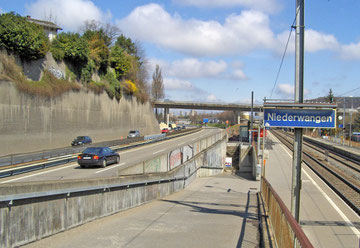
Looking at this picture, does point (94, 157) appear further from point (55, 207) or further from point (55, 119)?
point (55, 207)

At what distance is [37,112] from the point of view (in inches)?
1291

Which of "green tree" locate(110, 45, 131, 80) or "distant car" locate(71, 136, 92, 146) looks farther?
"green tree" locate(110, 45, 131, 80)

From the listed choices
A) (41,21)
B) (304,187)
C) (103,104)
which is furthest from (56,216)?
(41,21)

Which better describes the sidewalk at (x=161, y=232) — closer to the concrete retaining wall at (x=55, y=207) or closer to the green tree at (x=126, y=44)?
the concrete retaining wall at (x=55, y=207)

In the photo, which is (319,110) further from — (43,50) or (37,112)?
(43,50)

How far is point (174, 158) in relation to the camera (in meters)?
25.8

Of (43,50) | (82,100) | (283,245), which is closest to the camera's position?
(283,245)

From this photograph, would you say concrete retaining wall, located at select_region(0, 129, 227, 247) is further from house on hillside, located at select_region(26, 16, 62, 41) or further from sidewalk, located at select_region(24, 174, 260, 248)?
house on hillside, located at select_region(26, 16, 62, 41)

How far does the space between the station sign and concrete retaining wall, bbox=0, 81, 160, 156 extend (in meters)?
25.3

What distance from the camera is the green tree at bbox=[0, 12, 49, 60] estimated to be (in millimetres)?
31056

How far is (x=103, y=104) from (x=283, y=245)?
4370 centimetres

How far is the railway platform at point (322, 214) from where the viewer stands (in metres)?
13.2

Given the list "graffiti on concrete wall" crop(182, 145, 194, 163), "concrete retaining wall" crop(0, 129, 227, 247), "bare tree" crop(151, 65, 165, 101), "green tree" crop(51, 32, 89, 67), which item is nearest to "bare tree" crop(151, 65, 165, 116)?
"bare tree" crop(151, 65, 165, 101)

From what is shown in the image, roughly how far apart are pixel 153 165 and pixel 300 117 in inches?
483
